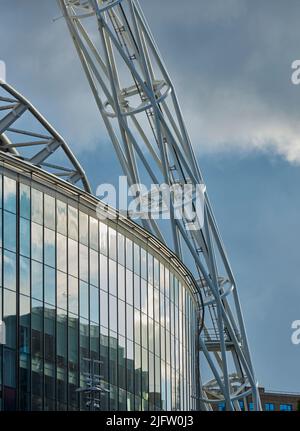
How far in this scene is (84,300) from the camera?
3115 inches

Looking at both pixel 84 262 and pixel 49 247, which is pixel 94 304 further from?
pixel 49 247

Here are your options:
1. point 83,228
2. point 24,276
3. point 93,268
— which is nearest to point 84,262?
point 93,268

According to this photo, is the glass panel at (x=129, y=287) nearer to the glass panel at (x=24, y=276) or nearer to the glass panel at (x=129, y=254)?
the glass panel at (x=129, y=254)

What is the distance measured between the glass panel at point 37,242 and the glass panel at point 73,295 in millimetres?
3126

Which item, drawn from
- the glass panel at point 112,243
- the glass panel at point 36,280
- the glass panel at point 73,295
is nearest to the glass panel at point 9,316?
the glass panel at point 36,280

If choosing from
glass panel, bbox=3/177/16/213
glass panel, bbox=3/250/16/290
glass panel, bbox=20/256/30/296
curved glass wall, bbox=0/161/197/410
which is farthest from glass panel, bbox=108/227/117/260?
glass panel, bbox=3/250/16/290

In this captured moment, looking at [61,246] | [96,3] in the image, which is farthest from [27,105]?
[61,246]

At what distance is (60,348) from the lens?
76.3 meters

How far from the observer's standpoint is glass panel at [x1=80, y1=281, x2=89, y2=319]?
78812 mm

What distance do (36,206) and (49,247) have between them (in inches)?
95.6

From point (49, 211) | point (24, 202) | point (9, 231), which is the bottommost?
point (9, 231)

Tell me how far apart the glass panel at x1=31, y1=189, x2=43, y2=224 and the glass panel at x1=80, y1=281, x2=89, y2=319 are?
5297 millimetres

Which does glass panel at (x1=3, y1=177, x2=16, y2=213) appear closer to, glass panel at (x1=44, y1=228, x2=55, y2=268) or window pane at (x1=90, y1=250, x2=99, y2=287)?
glass panel at (x1=44, y1=228, x2=55, y2=268)

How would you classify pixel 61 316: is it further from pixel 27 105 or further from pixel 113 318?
pixel 27 105
